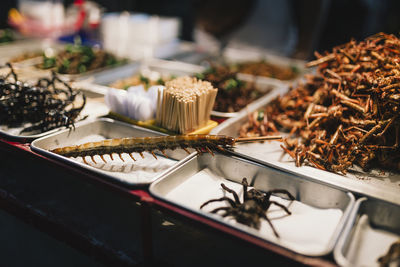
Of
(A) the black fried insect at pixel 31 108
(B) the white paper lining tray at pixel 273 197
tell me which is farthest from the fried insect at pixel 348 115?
(A) the black fried insect at pixel 31 108

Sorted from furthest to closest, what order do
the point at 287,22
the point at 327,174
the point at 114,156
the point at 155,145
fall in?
the point at 287,22
the point at 114,156
the point at 155,145
the point at 327,174

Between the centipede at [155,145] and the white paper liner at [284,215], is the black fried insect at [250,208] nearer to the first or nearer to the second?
the white paper liner at [284,215]

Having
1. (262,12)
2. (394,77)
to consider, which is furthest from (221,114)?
(262,12)

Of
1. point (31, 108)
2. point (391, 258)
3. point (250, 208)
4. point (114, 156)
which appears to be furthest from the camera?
point (31, 108)

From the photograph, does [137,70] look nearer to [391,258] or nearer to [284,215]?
[284,215]

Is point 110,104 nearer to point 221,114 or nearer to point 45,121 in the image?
point 45,121

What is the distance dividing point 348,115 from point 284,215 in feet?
2.76

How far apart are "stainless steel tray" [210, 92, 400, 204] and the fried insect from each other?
2.4 inches

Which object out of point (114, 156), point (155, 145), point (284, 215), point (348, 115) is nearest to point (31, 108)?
point (114, 156)

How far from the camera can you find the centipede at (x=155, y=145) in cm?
165

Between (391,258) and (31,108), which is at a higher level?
(31,108)

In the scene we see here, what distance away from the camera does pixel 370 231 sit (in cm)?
135

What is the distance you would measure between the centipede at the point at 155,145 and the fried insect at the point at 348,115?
0.44 m

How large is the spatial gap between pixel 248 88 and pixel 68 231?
182cm
